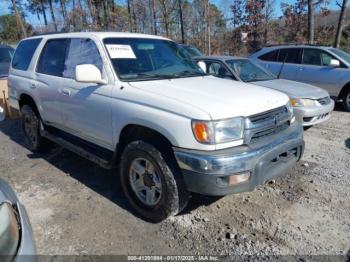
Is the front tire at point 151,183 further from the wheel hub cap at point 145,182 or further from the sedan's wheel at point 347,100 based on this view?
the sedan's wheel at point 347,100

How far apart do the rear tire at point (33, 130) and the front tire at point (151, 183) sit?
7.95 feet

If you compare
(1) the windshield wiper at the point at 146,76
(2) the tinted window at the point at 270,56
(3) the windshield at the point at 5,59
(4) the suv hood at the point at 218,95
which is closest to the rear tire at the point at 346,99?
(2) the tinted window at the point at 270,56

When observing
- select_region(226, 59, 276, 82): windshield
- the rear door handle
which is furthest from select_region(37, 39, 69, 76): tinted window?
select_region(226, 59, 276, 82): windshield

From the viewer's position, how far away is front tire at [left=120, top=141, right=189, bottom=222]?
2.95 metres

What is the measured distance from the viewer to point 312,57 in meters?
8.34

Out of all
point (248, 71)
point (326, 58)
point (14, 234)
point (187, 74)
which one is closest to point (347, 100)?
point (326, 58)

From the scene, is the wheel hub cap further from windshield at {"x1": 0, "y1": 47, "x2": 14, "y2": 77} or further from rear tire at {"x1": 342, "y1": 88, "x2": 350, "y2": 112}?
windshield at {"x1": 0, "y1": 47, "x2": 14, "y2": 77}

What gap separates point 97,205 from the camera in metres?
3.63

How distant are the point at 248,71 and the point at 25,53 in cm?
443

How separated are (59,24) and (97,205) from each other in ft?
110

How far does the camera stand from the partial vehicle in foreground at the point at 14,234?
5.87 feet

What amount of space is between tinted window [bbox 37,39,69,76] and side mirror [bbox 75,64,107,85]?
1088mm

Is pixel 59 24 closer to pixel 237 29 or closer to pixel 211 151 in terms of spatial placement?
pixel 237 29

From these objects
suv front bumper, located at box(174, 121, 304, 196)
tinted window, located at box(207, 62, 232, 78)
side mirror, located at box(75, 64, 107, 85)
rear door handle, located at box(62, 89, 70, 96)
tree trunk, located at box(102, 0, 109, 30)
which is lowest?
suv front bumper, located at box(174, 121, 304, 196)
